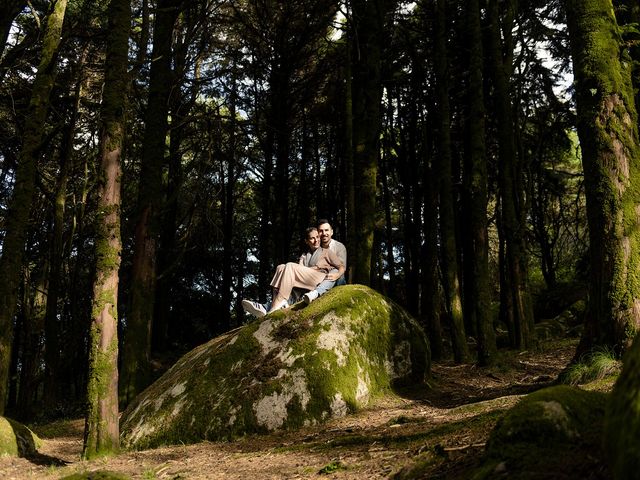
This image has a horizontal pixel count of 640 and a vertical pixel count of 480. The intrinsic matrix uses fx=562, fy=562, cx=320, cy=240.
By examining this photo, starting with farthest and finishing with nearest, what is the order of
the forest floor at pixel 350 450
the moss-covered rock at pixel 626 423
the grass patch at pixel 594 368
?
1. the grass patch at pixel 594 368
2. the forest floor at pixel 350 450
3. the moss-covered rock at pixel 626 423

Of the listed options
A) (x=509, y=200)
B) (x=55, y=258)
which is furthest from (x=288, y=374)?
(x=55, y=258)

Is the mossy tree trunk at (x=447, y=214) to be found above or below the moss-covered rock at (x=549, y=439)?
above

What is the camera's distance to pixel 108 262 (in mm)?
6344

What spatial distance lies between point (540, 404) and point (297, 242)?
20.7 metres

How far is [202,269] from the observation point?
2222 centimetres

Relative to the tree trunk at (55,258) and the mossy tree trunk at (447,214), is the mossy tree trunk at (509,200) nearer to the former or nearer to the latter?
the mossy tree trunk at (447,214)

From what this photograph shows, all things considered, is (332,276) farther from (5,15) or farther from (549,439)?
(5,15)

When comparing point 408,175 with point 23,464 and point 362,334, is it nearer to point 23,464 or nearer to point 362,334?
point 362,334

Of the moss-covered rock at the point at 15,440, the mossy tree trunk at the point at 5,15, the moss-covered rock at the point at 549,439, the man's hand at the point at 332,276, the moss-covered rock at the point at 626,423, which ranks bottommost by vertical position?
the moss-covered rock at the point at 15,440

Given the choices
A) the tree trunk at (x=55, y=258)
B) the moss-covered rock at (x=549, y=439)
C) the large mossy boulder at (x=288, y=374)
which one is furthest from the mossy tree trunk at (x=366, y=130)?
the moss-covered rock at (x=549, y=439)

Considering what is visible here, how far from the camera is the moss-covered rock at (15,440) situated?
702cm

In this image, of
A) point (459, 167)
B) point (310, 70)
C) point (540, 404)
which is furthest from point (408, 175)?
point (540, 404)

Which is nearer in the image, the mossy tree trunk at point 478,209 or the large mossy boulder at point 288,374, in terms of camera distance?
the large mossy boulder at point 288,374

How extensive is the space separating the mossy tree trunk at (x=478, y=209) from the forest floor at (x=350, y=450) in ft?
5.83
